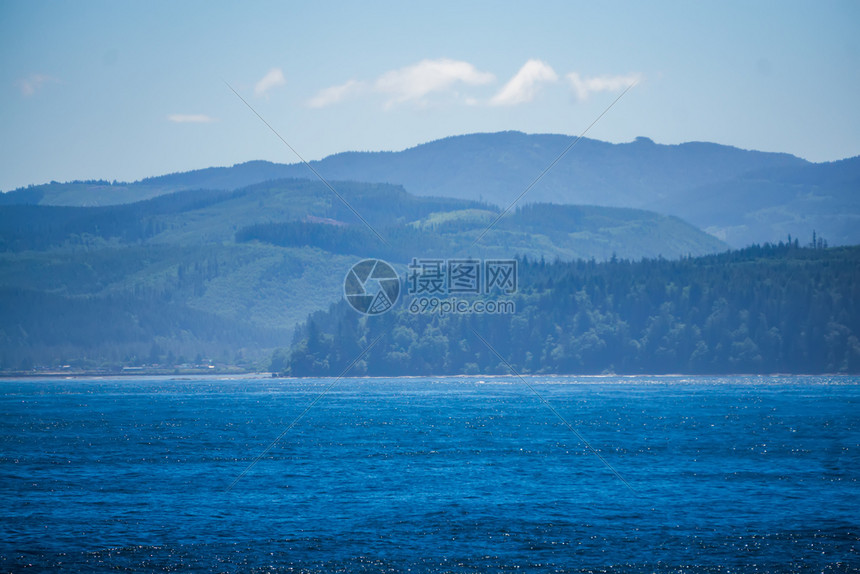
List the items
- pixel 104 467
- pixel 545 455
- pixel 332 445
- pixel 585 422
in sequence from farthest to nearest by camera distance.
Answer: pixel 585 422, pixel 332 445, pixel 545 455, pixel 104 467

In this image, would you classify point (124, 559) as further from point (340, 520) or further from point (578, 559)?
point (578, 559)

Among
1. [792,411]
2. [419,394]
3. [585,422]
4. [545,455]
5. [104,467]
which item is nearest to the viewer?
[104,467]

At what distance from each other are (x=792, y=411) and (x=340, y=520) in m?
93.0

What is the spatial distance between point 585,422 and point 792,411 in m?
32.5

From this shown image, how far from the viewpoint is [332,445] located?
345 ft

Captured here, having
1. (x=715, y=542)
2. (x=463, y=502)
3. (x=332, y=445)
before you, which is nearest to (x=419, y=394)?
(x=332, y=445)

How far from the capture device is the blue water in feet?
181

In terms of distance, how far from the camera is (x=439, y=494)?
2891 inches

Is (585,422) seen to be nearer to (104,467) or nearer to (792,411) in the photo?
(792,411)

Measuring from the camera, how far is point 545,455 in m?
95.0

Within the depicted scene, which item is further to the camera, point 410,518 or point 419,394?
point 419,394

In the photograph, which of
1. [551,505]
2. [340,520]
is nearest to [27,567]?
[340,520]

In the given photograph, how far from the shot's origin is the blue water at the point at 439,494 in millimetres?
55281

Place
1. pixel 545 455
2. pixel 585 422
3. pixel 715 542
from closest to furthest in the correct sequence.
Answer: pixel 715 542 < pixel 545 455 < pixel 585 422
